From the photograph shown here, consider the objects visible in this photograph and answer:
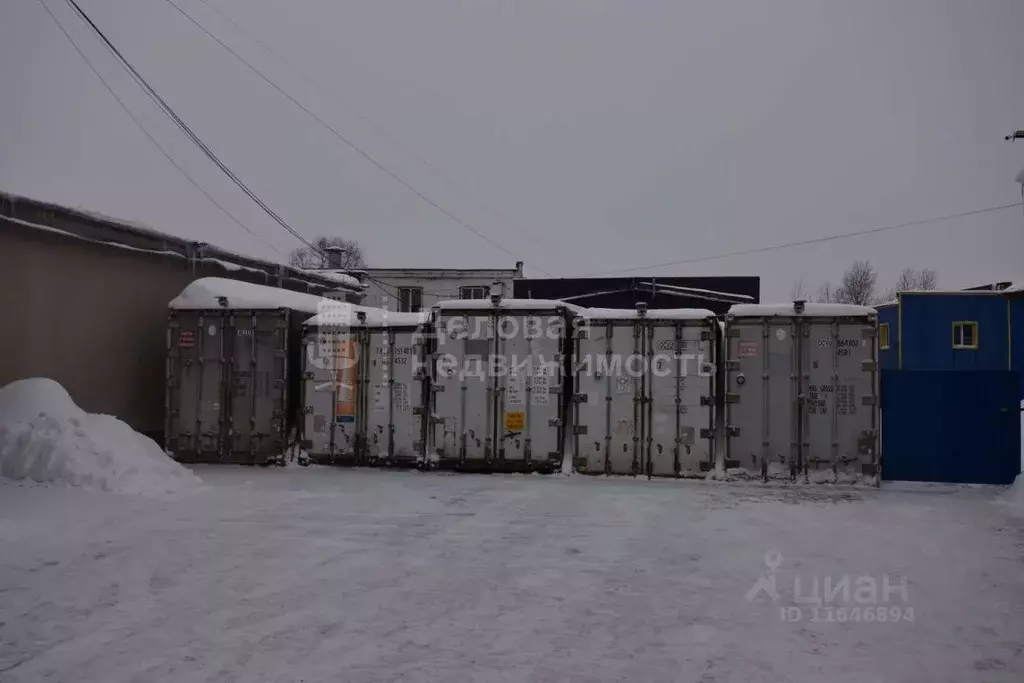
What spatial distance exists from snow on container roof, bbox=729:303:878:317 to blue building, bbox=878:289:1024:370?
713 inches

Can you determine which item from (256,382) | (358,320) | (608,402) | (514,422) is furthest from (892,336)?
(256,382)

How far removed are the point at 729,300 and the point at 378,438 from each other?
78.6 ft

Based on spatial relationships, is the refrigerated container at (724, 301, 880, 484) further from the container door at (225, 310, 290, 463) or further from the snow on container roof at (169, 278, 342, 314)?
the container door at (225, 310, 290, 463)

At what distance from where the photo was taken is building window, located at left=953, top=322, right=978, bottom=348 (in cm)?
2912

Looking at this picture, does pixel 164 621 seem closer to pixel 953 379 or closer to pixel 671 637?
pixel 671 637

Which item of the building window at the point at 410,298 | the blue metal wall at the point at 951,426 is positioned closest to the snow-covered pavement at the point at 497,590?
the blue metal wall at the point at 951,426

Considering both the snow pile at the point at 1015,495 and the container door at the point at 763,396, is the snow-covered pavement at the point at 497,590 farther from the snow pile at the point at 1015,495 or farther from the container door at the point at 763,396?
the container door at the point at 763,396

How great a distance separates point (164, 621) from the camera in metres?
5.46

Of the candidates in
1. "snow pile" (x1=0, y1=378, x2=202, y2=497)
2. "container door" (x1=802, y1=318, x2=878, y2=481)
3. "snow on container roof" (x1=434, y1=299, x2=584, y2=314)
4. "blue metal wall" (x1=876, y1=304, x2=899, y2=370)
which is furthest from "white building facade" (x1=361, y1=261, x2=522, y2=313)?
"snow pile" (x1=0, y1=378, x2=202, y2=497)

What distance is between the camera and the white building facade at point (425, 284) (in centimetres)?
4197

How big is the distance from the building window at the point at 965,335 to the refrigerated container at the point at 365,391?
24358 millimetres

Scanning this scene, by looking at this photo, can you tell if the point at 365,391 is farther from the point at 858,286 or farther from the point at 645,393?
the point at 858,286

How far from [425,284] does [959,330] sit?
2716 cm

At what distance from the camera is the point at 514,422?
13945 millimetres
